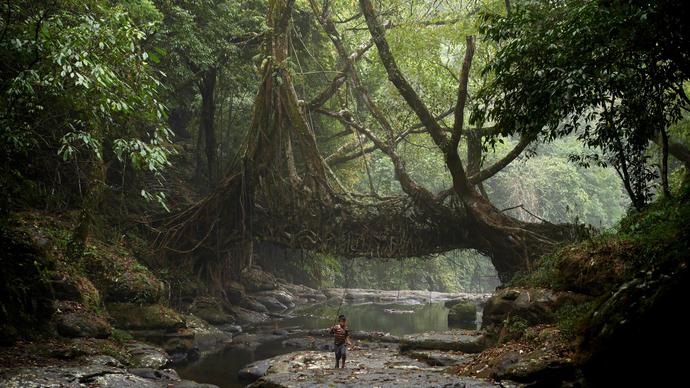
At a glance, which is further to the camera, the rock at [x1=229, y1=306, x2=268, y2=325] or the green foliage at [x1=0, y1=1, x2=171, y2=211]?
the rock at [x1=229, y1=306, x2=268, y2=325]

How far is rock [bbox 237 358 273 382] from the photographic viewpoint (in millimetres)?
11344

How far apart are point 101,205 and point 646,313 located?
1508 centimetres

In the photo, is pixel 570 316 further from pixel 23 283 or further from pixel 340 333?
pixel 23 283

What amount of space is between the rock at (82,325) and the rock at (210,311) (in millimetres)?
6710

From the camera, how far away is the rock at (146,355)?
11.0 metres

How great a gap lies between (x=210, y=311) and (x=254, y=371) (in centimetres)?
703

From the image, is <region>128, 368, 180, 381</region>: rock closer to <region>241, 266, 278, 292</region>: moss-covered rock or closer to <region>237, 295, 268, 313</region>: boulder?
<region>237, 295, 268, 313</region>: boulder

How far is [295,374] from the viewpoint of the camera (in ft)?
30.4

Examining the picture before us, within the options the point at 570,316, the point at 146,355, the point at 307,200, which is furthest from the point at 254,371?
the point at 307,200

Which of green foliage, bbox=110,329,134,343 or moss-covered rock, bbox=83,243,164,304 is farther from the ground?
moss-covered rock, bbox=83,243,164,304

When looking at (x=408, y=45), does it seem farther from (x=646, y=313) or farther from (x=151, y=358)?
(x=646, y=313)

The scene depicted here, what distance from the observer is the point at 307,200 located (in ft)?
57.9

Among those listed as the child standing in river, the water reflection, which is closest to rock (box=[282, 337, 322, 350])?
the water reflection

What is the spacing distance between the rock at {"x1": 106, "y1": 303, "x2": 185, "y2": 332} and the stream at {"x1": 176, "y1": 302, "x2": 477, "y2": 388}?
49.3 inches
